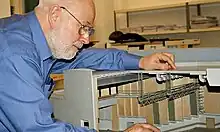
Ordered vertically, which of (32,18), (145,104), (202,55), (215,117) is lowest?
(215,117)

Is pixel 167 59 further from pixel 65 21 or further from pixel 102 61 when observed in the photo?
pixel 65 21

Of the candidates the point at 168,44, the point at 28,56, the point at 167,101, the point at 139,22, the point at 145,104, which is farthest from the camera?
the point at 139,22

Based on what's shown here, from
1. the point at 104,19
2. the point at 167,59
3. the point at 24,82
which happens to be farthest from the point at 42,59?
the point at 104,19

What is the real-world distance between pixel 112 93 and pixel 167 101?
0.23 m

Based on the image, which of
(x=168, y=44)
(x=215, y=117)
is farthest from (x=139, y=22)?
(x=215, y=117)

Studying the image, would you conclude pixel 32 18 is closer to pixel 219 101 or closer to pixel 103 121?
pixel 103 121

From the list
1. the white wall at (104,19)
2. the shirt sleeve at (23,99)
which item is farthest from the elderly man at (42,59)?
the white wall at (104,19)

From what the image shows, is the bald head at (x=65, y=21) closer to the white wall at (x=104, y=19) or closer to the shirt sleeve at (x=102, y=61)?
the shirt sleeve at (x=102, y=61)

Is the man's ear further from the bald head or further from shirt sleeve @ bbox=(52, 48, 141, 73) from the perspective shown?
shirt sleeve @ bbox=(52, 48, 141, 73)

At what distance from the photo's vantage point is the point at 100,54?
4.81ft

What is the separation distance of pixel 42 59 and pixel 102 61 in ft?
1.08

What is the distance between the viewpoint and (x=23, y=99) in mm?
964

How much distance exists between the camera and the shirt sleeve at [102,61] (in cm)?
138

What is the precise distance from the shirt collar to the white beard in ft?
0.09
